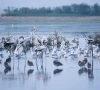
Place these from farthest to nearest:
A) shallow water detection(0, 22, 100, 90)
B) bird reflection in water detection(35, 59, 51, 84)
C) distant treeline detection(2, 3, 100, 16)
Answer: distant treeline detection(2, 3, 100, 16) < bird reflection in water detection(35, 59, 51, 84) < shallow water detection(0, 22, 100, 90)

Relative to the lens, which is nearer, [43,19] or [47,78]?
[47,78]

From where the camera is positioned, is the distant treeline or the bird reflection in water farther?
the distant treeline

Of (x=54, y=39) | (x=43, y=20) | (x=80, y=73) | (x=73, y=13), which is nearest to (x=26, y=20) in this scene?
(x=43, y=20)

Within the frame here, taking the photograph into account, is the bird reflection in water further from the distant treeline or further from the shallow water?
the distant treeline

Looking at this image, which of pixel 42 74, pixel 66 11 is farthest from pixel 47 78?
pixel 66 11

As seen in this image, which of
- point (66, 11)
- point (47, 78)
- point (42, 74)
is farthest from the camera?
point (66, 11)

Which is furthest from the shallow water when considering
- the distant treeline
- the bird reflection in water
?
the distant treeline

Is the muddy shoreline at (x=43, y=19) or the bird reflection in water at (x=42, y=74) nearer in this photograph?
the bird reflection in water at (x=42, y=74)

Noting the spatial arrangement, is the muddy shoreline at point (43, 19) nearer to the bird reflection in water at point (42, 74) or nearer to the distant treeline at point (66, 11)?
the distant treeline at point (66, 11)

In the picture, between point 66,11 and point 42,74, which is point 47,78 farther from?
point 66,11

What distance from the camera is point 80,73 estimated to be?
12.9 metres

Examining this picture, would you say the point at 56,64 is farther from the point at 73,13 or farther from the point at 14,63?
the point at 73,13

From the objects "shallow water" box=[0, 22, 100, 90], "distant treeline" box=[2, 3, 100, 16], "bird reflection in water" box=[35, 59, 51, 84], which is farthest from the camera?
"distant treeline" box=[2, 3, 100, 16]

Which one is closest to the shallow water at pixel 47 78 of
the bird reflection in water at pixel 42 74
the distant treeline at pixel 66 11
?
the bird reflection in water at pixel 42 74
